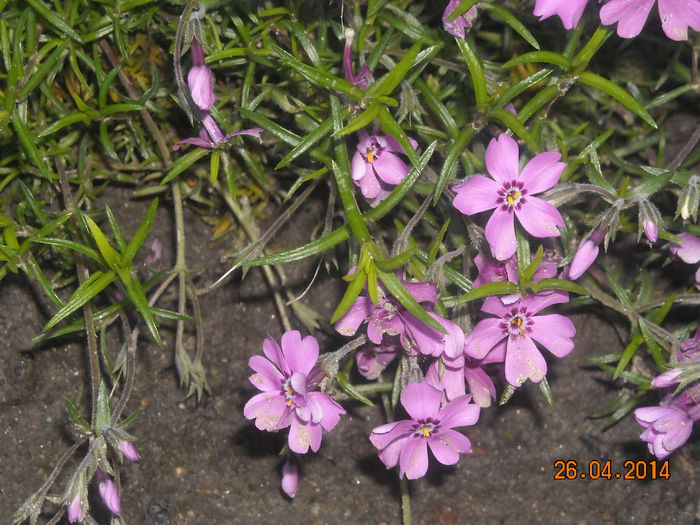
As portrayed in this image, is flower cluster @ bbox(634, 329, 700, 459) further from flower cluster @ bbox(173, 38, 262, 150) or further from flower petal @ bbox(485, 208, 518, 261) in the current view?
flower cluster @ bbox(173, 38, 262, 150)

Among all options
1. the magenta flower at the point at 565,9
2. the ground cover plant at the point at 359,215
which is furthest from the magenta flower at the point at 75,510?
the magenta flower at the point at 565,9

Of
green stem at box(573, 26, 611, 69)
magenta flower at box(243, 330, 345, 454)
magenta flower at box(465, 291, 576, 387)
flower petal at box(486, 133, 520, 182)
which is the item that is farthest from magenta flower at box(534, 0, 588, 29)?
magenta flower at box(243, 330, 345, 454)

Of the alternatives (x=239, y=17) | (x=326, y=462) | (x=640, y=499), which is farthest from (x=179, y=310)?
(x=640, y=499)

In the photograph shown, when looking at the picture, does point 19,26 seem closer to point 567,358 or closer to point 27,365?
point 27,365

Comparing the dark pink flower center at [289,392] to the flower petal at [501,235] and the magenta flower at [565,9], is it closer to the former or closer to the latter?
the flower petal at [501,235]

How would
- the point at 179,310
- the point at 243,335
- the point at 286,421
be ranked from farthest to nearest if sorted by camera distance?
1. the point at 243,335
2. the point at 179,310
3. the point at 286,421
